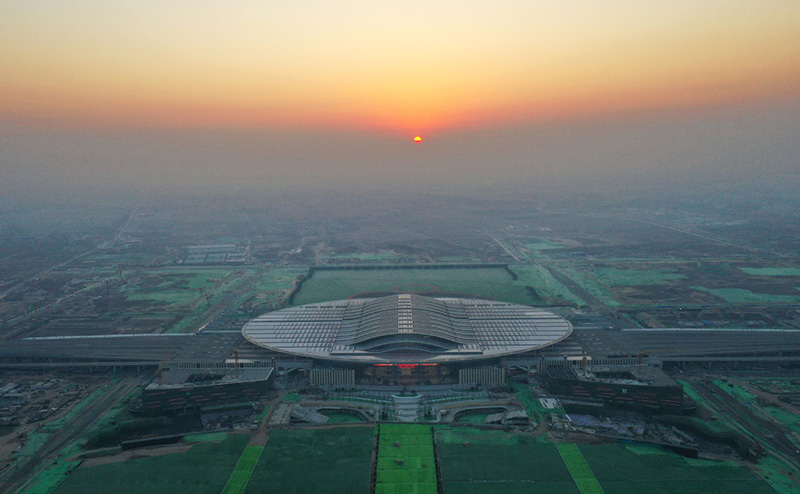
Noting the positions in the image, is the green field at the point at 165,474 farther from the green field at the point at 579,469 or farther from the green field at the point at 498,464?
the green field at the point at 579,469

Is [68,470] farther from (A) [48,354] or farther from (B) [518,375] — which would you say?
(B) [518,375]

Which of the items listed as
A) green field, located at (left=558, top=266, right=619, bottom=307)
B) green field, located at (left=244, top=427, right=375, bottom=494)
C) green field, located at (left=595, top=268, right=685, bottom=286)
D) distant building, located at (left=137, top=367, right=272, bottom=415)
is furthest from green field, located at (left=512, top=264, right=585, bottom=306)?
green field, located at (left=244, top=427, right=375, bottom=494)

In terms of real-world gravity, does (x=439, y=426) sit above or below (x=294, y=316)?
below

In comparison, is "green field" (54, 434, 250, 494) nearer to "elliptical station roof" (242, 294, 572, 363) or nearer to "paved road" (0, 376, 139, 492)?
"paved road" (0, 376, 139, 492)

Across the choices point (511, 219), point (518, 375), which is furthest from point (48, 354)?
point (511, 219)

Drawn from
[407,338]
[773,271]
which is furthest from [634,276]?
[407,338]

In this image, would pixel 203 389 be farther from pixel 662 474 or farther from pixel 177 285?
pixel 177 285
